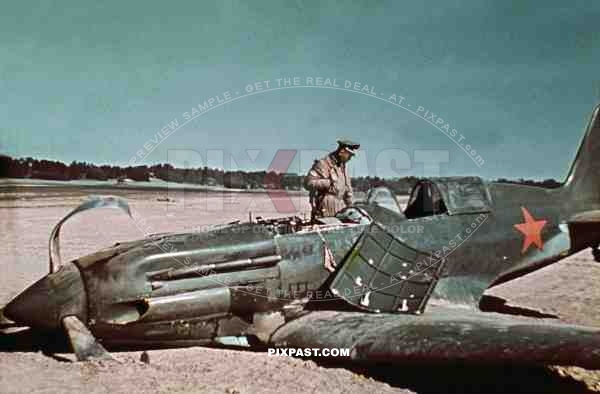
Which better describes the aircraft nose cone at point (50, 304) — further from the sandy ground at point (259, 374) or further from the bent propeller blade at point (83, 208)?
the sandy ground at point (259, 374)

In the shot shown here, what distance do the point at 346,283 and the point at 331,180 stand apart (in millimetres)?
2381

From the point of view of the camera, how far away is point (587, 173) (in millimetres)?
7668

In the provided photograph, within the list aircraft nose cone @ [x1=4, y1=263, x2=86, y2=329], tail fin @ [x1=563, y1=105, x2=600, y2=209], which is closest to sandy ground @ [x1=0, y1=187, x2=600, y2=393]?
aircraft nose cone @ [x1=4, y1=263, x2=86, y2=329]

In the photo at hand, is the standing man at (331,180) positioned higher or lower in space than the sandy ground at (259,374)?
higher

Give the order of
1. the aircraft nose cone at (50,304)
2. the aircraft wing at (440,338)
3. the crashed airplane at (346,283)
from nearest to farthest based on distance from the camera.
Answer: the aircraft wing at (440,338)
the crashed airplane at (346,283)
the aircraft nose cone at (50,304)

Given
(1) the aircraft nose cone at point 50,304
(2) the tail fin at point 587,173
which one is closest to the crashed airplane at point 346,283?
(1) the aircraft nose cone at point 50,304

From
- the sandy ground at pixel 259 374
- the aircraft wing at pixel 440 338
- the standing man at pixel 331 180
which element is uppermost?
the standing man at pixel 331 180

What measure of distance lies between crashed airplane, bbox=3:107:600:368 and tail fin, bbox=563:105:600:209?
499 mm

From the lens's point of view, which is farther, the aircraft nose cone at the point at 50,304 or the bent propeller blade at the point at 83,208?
the bent propeller blade at the point at 83,208

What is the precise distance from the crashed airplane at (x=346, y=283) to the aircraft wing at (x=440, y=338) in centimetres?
1

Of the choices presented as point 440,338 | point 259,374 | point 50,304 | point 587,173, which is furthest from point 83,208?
point 587,173

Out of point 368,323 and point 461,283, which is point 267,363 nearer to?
point 368,323

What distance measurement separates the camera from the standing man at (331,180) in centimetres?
739

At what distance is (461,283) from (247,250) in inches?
118
